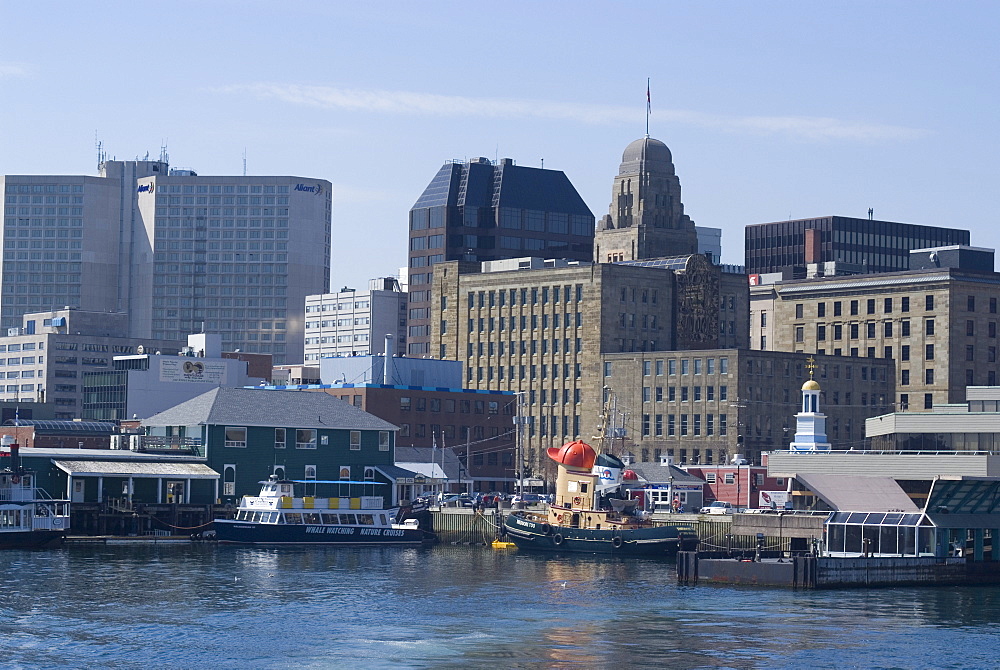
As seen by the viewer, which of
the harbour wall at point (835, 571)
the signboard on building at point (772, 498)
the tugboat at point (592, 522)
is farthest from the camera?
the signboard on building at point (772, 498)

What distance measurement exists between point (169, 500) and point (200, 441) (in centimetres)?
635

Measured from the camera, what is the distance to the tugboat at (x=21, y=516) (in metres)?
126

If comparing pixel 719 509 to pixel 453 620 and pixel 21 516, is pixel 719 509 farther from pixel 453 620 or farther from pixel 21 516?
pixel 453 620

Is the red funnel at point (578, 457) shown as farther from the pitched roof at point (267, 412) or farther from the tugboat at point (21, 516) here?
the tugboat at point (21, 516)

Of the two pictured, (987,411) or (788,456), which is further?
(987,411)

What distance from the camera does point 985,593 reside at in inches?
3784

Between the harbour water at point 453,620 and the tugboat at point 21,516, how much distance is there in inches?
507

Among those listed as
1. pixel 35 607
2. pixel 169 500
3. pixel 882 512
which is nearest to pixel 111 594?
pixel 35 607

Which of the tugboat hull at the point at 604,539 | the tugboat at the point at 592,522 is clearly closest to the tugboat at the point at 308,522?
the tugboat at the point at 592,522

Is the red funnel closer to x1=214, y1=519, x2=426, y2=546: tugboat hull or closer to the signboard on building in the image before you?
x1=214, y1=519, x2=426, y2=546: tugboat hull

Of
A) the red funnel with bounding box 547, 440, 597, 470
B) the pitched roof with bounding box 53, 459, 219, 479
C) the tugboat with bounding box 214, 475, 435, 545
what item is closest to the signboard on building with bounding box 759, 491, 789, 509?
the red funnel with bounding box 547, 440, 597, 470

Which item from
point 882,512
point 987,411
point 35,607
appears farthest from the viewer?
point 987,411

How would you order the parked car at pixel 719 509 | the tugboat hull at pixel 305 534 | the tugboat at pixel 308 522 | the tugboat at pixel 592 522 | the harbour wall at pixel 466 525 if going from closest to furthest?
the tugboat at pixel 592 522
the tugboat hull at pixel 305 534
the tugboat at pixel 308 522
the parked car at pixel 719 509
the harbour wall at pixel 466 525

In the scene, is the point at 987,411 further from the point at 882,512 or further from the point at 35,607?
the point at 35,607
